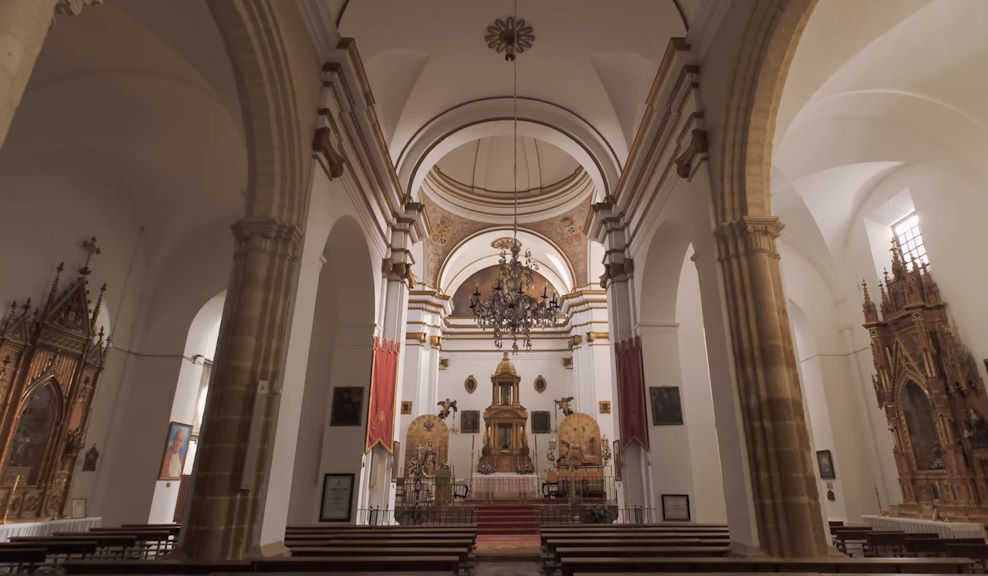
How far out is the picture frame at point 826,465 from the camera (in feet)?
36.2

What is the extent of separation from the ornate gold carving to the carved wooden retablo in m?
12.6

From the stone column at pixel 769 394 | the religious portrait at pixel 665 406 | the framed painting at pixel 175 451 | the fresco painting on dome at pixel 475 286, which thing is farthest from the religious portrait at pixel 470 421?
the stone column at pixel 769 394

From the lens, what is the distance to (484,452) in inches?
698

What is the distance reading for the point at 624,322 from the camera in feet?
32.9

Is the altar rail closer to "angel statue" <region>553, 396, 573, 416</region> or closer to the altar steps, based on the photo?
the altar steps

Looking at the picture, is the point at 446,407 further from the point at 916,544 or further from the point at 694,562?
the point at 694,562

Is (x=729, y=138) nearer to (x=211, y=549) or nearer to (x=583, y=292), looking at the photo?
(x=211, y=549)

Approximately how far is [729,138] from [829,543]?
13.7 ft

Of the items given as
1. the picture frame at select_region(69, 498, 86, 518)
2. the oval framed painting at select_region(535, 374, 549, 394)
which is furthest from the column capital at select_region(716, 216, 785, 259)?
the oval framed painting at select_region(535, 374, 549, 394)

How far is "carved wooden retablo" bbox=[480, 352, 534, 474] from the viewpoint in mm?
17609

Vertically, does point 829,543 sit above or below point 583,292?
below

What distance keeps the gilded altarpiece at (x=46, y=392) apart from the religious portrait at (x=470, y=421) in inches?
502

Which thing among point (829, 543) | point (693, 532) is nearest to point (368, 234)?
point (693, 532)

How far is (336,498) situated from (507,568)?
10.1 feet
